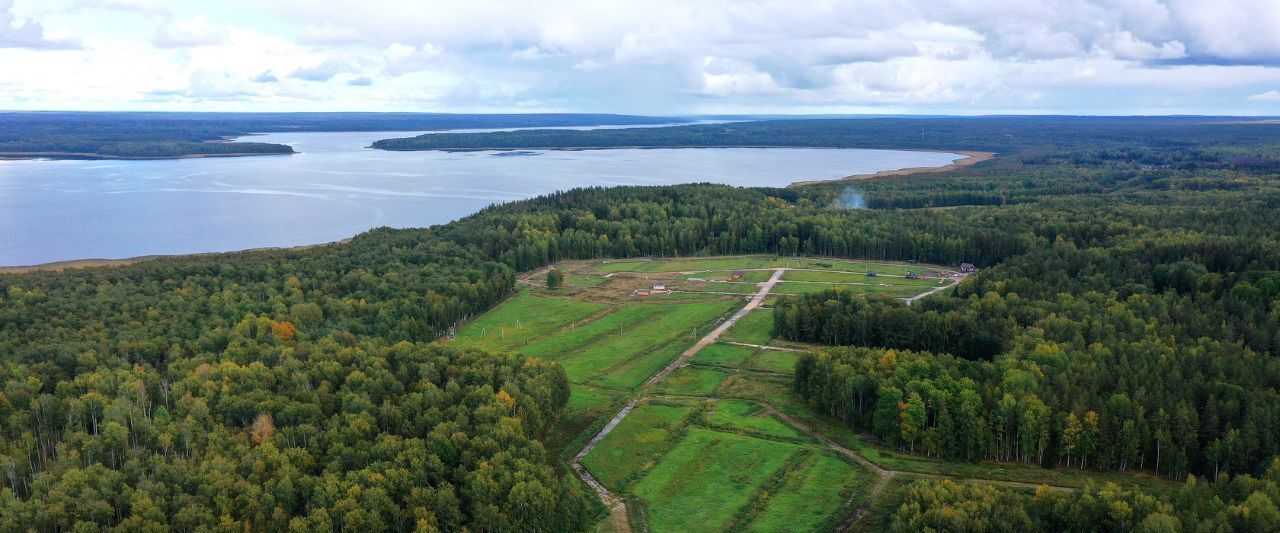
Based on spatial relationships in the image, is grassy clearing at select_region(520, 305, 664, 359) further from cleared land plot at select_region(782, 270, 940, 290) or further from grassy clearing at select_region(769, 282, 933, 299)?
cleared land plot at select_region(782, 270, 940, 290)

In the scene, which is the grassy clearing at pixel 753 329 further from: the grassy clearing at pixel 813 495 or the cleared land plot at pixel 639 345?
the grassy clearing at pixel 813 495

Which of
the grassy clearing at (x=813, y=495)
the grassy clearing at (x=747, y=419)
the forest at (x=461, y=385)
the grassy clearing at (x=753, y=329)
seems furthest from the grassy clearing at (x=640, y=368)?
the grassy clearing at (x=813, y=495)

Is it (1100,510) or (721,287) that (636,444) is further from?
(721,287)

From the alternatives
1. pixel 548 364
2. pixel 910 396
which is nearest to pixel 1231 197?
pixel 910 396

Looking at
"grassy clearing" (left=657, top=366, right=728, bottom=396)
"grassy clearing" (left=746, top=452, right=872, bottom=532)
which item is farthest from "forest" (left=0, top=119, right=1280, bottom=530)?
"grassy clearing" (left=657, top=366, right=728, bottom=396)

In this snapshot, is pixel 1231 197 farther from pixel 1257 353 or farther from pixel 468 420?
pixel 468 420
